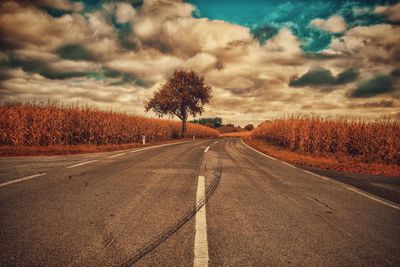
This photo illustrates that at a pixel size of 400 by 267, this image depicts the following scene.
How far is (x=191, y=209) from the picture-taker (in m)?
3.95

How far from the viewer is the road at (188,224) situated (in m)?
2.54

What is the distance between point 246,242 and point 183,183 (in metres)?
3.02

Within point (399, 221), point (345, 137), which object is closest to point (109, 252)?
point (399, 221)

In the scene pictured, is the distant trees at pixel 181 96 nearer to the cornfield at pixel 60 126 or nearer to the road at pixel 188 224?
the cornfield at pixel 60 126

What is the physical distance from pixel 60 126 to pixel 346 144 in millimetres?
18041

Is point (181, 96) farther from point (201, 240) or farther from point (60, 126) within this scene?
point (201, 240)

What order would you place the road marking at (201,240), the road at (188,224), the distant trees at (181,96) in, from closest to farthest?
the road marking at (201,240), the road at (188,224), the distant trees at (181,96)

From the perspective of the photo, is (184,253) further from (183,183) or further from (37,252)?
(183,183)

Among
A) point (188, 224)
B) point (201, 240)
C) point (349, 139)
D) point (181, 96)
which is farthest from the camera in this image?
point (181, 96)

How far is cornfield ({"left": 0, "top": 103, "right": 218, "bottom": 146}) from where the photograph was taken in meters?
14.7

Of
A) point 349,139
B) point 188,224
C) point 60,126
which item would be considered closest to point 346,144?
point 349,139

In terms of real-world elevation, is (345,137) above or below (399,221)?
above

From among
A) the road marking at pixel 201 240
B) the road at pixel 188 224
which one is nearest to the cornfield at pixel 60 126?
the road at pixel 188 224

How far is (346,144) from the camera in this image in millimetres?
15547
